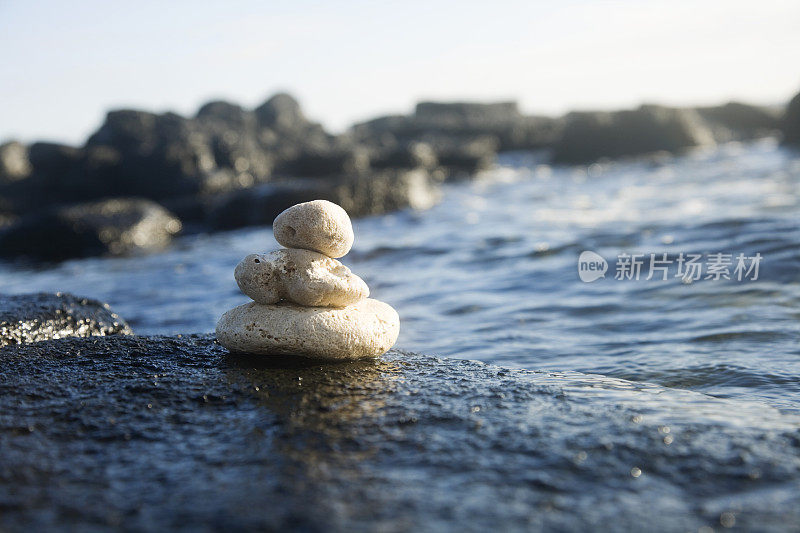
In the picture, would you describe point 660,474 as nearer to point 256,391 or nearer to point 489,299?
point 256,391

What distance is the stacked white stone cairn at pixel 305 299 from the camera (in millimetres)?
3303

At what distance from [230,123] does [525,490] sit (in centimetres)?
3133

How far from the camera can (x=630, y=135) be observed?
2667cm

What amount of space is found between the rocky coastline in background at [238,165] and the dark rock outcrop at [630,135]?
43 mm

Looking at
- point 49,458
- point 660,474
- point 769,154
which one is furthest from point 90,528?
point 769,154

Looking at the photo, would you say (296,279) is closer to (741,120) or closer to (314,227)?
(314,227)

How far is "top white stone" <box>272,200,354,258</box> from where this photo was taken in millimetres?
3342

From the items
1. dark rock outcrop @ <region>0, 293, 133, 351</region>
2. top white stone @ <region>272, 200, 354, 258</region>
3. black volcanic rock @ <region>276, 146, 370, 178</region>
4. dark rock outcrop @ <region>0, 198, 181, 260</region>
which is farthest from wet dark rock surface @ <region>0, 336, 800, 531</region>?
black volcanic rock @ <region>276, 146, 370, 178</region>

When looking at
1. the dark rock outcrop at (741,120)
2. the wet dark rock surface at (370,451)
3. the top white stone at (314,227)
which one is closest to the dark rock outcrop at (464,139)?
the dark rock outcrop at (741,120)

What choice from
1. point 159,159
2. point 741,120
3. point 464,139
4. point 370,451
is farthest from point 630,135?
point 370,451

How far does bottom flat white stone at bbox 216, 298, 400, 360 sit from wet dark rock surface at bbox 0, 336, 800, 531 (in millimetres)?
99

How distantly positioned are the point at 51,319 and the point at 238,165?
52.9 feet

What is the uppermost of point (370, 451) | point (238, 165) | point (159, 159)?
point (159, 159)

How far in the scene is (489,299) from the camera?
5.95m
